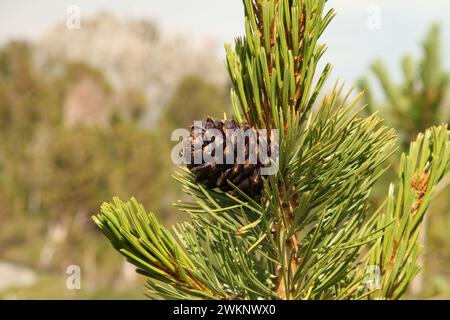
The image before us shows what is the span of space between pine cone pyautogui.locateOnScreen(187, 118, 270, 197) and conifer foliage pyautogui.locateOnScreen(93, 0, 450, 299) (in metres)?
0.03

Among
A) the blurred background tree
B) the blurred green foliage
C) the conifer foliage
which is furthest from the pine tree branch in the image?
the blurred green foliage

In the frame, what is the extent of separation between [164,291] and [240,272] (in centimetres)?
13

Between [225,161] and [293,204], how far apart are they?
0.15 meters

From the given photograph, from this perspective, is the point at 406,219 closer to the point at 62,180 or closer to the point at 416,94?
the point at 416,94

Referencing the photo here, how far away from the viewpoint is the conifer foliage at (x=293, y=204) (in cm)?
83

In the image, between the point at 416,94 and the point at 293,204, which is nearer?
the point at 293,204

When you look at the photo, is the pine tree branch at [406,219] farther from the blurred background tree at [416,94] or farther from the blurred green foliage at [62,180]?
the blurred green foliage at [62,180]

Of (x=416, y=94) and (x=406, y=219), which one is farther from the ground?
(x=416, y=94)

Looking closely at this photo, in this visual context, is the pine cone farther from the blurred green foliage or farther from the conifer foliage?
the blurred green foliage

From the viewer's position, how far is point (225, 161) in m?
0.84

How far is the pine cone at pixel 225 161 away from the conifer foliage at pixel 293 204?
0.08 feet

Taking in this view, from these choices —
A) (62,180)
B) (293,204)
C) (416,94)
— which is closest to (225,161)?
(293,204)

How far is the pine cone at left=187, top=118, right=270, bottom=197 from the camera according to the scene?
84 centimetres
